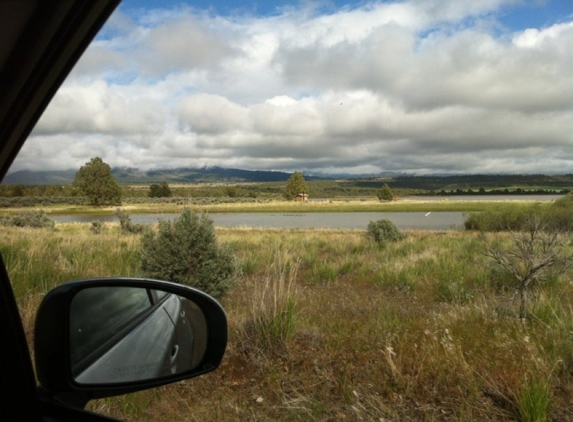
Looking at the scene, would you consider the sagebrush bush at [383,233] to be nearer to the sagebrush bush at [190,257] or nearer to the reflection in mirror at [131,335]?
the sagebrush bush at [190,257]

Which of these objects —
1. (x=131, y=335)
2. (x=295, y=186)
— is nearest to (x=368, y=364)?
(x=131, y=335)

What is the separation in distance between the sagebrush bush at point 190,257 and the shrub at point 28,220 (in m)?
15.3

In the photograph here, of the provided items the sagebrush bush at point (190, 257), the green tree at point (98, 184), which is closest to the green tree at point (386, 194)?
the green tree at point (98, 184)

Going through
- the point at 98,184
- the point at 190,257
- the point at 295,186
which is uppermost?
the point at 98,184

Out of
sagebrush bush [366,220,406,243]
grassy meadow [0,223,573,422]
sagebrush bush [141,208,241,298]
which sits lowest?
sagebrush bush [366,220,406,243]

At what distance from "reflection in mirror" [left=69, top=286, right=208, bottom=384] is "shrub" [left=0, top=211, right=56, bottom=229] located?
2042 centimetres

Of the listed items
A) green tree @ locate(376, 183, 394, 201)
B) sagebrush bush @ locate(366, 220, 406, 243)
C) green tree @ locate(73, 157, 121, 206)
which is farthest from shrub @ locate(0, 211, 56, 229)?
green tree @ locate(376, 183, 394, 201)

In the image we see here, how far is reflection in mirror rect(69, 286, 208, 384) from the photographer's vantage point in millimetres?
1611

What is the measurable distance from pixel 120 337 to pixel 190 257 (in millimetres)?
5552

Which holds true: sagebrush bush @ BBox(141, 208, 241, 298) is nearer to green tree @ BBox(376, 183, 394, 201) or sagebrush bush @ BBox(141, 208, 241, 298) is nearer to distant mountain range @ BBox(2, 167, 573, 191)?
distant mountain range @ BBox(2, 167, 573, 191)

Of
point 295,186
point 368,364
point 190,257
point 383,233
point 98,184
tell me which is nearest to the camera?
point 368,364

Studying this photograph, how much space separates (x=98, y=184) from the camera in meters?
26.9

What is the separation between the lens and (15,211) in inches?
920

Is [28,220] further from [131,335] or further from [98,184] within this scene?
[131,335]
